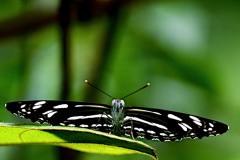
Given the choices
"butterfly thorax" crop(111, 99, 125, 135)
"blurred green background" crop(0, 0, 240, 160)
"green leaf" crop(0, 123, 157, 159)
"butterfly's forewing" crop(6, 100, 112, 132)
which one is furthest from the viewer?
"blurred green background" crop(0, 0, 240, 160)

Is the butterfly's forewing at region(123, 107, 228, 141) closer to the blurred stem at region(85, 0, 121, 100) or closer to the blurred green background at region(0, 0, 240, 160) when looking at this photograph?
the blurred stem at region(85, 0, 121, 100)

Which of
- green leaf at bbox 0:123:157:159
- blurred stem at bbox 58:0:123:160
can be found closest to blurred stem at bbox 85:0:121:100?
blurred stem at bbox 58:0:123:160

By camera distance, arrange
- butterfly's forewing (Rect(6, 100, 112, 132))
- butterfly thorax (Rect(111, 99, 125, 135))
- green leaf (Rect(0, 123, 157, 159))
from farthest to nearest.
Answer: butterfly thorax (Rect(111, 99, 125, 135)) → butterfly's forewing (Rect(6, 100, 112, 132)) → green leaf (Rect(0, 123, 157, 159))

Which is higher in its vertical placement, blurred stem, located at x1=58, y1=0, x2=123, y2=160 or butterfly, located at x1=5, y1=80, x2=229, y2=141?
blurred stem, located at x1=58, y1=0, x2=123, y2=160

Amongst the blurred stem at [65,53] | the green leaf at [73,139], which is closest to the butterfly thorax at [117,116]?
the blurred stem at [65,53]

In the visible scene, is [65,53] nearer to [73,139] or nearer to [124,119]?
[124,119]

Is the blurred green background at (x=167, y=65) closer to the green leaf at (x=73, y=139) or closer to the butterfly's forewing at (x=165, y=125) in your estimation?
the butterfly's forewing at (x=165, y=125)

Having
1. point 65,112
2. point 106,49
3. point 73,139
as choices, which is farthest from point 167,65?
point 73,139
